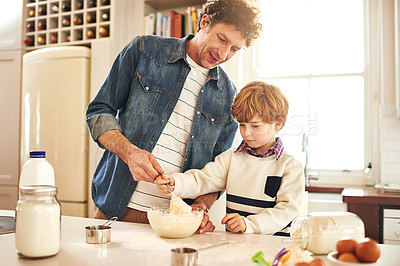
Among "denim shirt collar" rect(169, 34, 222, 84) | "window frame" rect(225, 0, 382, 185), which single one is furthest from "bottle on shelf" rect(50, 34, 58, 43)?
"denim shirt collar" rect(169, 34, 222, 84)

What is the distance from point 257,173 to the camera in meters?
1.49

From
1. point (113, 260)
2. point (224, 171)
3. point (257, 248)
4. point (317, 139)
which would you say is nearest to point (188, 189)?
point (224, 171)

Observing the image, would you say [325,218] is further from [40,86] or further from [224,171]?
[40,86]

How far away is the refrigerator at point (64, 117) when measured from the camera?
2912mm

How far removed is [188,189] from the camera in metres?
1.50

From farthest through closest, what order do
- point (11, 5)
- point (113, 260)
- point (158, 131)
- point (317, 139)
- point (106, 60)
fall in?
point (11, 5) < point (317, 139) < point (106, 60) < point (158, 131) < point (113, 260)

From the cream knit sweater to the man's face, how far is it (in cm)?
40

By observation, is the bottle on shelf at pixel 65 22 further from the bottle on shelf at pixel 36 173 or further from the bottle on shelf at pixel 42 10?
the bottle on shelf at pixel 36 173

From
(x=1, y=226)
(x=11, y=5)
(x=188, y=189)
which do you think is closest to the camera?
(x=1, y=226)

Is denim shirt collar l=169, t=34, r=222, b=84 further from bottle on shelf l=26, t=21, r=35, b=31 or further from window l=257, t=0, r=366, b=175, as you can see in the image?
bottle on shelf l=26, t=21, r=35, b=31

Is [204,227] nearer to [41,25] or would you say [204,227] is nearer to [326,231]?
[326,231]

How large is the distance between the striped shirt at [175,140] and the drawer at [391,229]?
126cm

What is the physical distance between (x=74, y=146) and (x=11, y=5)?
1.47 meters

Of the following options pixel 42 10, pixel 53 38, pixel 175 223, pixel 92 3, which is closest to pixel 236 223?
pixel 175 223
